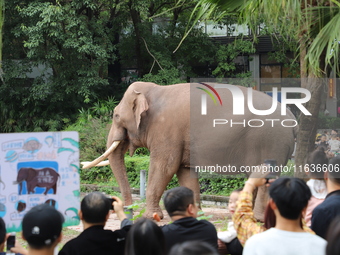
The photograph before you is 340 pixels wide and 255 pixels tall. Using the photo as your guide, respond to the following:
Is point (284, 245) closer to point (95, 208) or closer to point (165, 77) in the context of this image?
point (95, 208)

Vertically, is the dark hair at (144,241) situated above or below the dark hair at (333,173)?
below

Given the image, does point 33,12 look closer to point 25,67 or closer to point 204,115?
point 25,67

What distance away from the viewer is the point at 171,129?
9086 millimetres

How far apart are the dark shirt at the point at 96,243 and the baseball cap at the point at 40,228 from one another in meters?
0.33

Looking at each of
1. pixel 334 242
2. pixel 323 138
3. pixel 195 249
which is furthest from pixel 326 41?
pixel 323 138

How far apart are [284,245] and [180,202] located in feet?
2.88

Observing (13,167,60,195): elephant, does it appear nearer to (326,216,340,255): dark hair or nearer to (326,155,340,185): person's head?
(326,155,340,185): person's head

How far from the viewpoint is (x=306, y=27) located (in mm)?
7121

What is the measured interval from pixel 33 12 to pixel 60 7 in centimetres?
80

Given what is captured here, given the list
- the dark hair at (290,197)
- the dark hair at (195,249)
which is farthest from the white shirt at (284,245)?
the dark hair at (195,249)

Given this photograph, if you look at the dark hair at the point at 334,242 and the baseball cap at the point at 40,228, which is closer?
the dark hair at the point at 334,242

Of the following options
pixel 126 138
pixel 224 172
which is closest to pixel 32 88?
pixel 126 138

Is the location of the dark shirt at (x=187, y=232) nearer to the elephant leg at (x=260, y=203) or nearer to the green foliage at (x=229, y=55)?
the elephant leg at (x=260, y=203)

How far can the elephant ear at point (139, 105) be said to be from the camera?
29.8 feet
